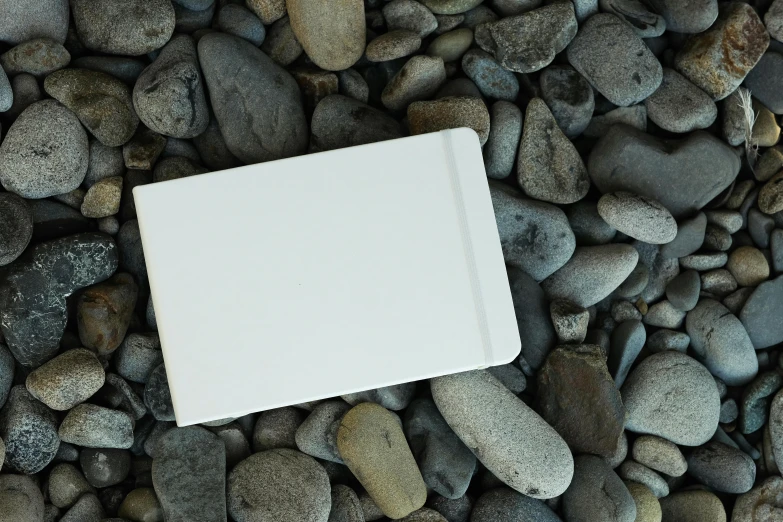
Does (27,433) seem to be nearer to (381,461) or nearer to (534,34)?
(381,461)

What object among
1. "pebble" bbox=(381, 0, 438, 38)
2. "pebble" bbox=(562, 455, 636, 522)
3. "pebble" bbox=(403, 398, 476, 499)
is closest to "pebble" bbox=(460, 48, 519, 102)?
"pebble" bbox=(381, 0, 438, 38)

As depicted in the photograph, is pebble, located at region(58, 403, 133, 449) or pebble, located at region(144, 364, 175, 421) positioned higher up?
pebble, located at region(144, 364, 175, 421)

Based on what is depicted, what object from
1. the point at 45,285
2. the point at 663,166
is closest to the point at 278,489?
the point at 45,285

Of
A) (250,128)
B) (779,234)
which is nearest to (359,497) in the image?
(250,128)

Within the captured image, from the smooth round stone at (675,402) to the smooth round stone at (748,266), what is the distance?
24cm

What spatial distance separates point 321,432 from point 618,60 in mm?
1086

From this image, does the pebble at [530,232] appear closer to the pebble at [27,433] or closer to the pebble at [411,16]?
the pebble at [411,16]

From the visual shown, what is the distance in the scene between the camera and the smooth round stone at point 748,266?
5.54 feet

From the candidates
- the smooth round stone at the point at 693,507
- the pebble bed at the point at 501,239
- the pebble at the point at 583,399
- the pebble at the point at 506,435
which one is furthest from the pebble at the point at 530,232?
the smooth round stone at the point at 693,507

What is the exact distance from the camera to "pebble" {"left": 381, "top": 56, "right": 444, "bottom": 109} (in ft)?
5.18

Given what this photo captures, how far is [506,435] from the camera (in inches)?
60.6

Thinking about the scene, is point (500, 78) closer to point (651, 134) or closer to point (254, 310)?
point (651, 134)

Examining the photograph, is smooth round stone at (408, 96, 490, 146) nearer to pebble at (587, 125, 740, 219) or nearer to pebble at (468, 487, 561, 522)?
pebble at (587, 125, 740, 219)

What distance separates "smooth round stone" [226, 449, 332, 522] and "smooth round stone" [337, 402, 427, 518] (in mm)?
88
